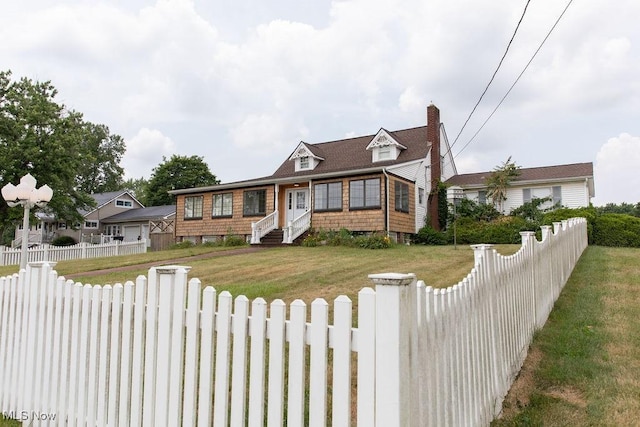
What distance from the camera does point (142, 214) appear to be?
3766 centimetres

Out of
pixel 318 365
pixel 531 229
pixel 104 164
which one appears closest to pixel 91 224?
pixel 104 164

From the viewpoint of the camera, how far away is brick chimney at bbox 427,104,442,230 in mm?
22281

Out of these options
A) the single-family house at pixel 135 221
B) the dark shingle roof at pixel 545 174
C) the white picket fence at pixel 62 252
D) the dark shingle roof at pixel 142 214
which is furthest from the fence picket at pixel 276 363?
the dark shingle roof at pixel 142 214

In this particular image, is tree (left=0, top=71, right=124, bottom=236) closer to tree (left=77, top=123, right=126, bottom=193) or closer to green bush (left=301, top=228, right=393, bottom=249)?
green bush (left=301, top=228, right=393, bottom=249)

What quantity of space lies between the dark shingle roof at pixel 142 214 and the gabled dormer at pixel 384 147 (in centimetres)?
2063

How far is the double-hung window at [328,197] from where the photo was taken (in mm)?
19406

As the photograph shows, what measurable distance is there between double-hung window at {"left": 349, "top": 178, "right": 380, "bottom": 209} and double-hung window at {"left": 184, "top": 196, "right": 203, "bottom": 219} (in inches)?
380

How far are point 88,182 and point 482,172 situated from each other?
4815 centimetres

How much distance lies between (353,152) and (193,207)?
994cm

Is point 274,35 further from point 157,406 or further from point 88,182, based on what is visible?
point 88,182

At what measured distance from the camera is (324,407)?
73.5 inches

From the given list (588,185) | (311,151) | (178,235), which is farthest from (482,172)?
(178,235)

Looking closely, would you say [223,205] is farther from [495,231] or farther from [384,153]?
[495,231]

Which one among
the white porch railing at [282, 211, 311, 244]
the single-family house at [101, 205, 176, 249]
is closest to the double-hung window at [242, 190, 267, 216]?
the white porch railing at [282, 211, 311, 244]
